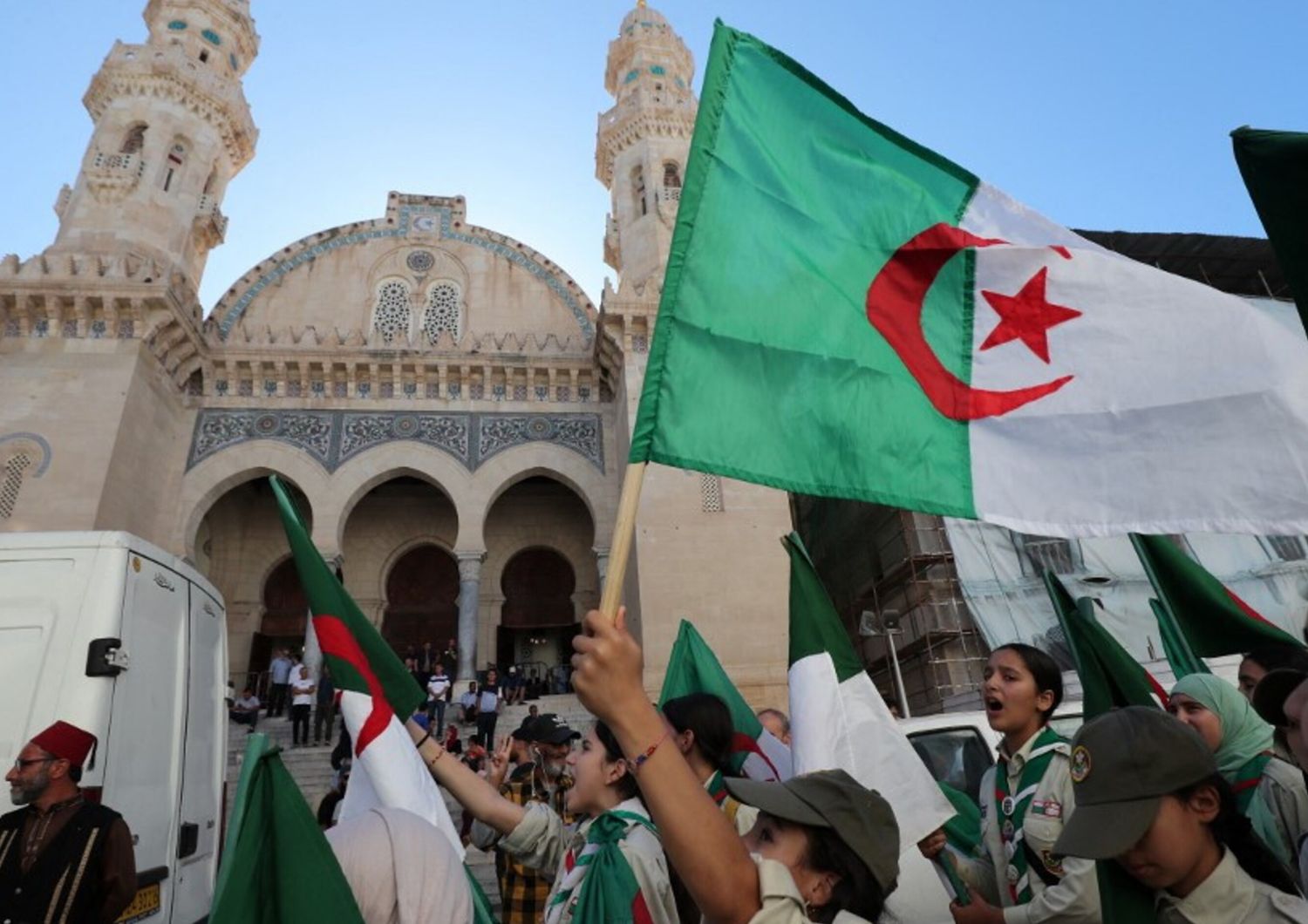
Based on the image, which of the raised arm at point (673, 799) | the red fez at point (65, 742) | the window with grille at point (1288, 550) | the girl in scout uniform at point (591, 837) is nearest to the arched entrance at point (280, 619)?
the red fez at point (65, 742)

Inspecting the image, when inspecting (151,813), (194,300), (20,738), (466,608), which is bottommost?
(151,813)

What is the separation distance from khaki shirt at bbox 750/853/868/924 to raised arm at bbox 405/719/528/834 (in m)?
1.53

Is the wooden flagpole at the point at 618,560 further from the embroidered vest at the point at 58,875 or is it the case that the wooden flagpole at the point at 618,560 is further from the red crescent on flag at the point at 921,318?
the embroidered vest at the point at 58,875

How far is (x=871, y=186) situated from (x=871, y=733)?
1.87 meters

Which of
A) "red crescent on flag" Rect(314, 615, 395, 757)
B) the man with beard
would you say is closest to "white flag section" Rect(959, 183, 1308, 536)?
"red crescent on flag" Rect(314, 615, 395, 757)

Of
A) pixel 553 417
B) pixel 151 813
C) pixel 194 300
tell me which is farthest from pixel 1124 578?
pixel 194 300

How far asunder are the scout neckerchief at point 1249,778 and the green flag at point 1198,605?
3.68 ft

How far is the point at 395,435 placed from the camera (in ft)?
45.1

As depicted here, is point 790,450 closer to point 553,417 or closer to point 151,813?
point 151,813

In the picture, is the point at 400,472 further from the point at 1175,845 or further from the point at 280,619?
the point at 1175,845

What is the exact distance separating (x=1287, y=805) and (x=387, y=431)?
13549mm

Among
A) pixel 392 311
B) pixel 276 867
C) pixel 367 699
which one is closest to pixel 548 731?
pixel 367 699

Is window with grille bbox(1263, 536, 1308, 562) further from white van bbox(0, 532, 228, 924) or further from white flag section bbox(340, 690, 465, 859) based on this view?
white van bbox(0, 532, 228, 924)

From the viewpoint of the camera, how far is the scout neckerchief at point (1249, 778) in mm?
2283
